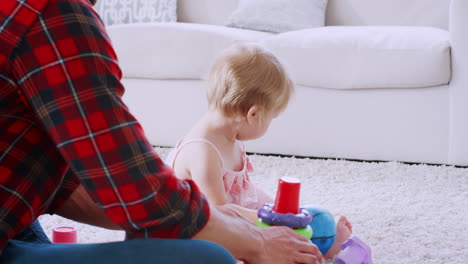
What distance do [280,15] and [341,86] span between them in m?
0.71

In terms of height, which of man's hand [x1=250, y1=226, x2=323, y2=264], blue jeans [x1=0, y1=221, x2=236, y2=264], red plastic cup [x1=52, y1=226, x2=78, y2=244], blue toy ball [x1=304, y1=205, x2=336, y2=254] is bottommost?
red plastic cup [x1=52, y1=226, x2=78, y2=244]

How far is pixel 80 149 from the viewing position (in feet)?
2.44

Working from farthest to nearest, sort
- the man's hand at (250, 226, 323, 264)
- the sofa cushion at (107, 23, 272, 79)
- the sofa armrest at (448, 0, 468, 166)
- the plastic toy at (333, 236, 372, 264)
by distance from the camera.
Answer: the sofa cushion at (107, 23, 272, 79)
the sofa armrest at (448, 0, 468, 166)
the plastic toy at (333, 236, 372, 264)
the man's hand at (250, 226, 323, 264)

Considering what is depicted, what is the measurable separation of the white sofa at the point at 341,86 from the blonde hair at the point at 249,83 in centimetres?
63

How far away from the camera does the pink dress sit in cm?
162

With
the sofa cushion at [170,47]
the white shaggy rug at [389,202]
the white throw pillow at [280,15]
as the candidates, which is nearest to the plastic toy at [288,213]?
the white shaggy rug at [389,202]

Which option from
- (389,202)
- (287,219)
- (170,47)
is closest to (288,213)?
(287,219)

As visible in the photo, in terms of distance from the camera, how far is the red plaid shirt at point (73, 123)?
724mm

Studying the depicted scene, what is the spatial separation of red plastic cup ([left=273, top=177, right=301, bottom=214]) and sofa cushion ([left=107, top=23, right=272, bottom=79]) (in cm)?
138

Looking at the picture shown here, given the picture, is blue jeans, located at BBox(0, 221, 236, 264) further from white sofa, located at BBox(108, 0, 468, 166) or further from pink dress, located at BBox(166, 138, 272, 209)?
white sofa, located at BBox(108, 0, 468, 166)

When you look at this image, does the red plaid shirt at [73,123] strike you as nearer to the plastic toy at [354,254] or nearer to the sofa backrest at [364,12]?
the plastic toy at [354,254]

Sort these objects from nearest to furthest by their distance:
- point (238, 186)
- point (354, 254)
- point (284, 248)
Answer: point (284, 248) < point (354, 254) < point (238, 186)

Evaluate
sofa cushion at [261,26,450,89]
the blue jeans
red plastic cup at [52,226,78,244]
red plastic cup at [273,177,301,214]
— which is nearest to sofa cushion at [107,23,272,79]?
sofa cushion at [261,26,450,89]

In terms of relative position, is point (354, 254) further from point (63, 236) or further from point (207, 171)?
point (63, 236)
